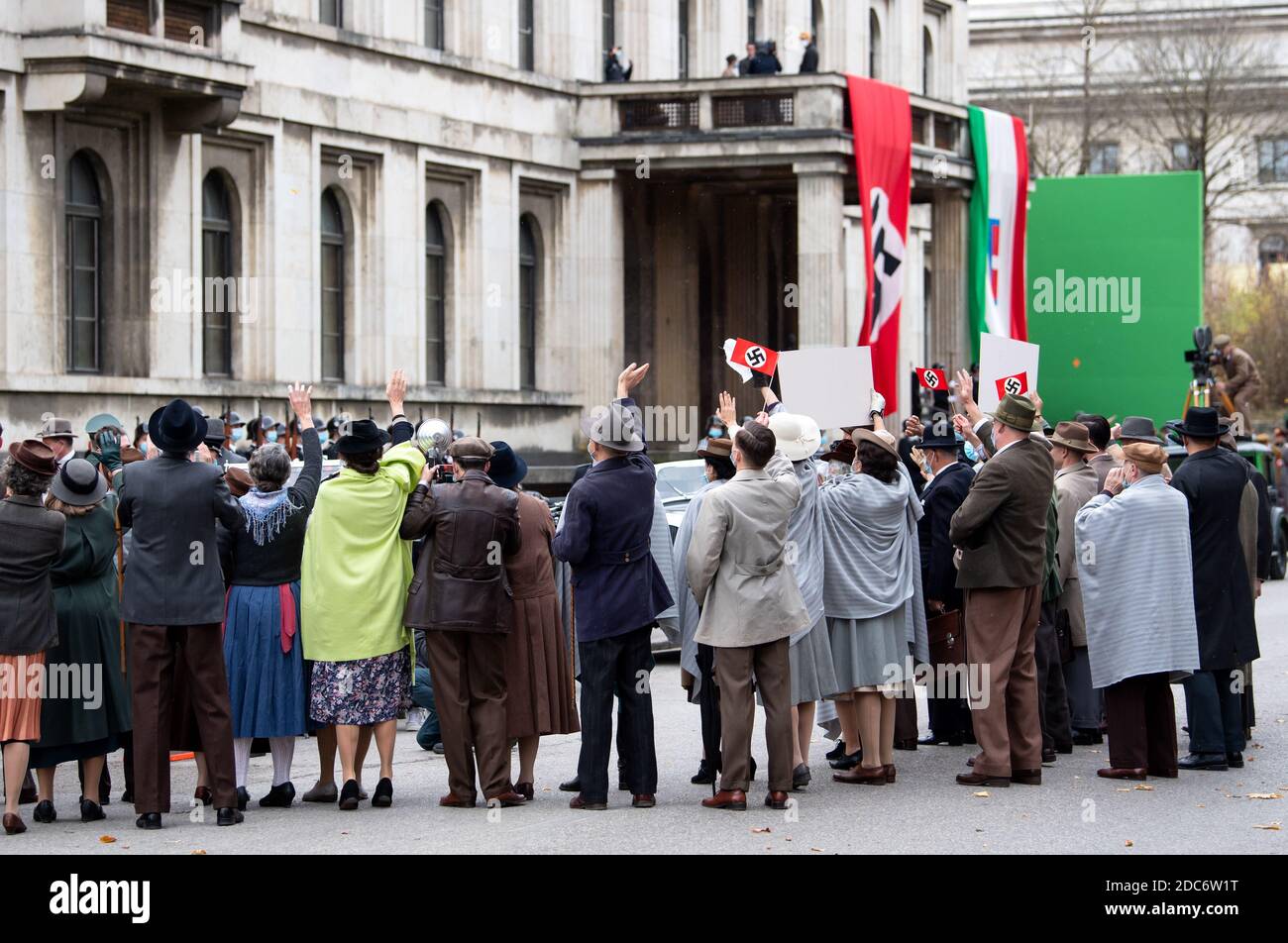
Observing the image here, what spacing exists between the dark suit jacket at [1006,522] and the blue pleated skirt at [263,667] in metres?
3.79

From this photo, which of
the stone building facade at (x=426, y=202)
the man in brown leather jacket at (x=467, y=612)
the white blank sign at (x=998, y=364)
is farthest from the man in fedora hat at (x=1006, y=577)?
the stone building facade at (x=426, y=202)

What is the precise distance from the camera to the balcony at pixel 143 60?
23750mm

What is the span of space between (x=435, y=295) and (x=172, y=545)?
875 inches

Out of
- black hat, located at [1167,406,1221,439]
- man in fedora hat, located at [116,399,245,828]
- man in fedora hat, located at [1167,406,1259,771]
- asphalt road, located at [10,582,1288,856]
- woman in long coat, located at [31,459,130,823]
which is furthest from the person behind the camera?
black hat, located at [1167,406,1221,439]

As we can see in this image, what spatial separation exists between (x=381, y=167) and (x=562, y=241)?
5004mm

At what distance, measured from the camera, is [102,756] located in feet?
37.2

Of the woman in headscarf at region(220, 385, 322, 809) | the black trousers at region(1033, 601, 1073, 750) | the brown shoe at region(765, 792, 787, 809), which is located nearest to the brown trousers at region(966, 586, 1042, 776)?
the black trousers at region(1033, 601, 1073, 750)

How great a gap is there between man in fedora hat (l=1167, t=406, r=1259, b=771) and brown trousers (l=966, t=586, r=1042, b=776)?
49.5 inches

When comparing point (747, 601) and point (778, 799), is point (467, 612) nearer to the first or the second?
point (747, 601)

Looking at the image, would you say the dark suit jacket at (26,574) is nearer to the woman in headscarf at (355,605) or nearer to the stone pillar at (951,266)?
the woman in headscarf at (355,605)

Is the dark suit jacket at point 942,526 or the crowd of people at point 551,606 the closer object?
the crowd of people at point 551,606

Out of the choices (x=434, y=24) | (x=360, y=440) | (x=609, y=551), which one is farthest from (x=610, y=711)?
(x=434, y=24)

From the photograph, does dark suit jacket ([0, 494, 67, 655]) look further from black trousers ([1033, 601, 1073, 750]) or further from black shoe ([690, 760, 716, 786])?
black trousers ([1033, 601, 1073, 750])

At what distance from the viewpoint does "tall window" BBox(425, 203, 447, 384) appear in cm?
3256
